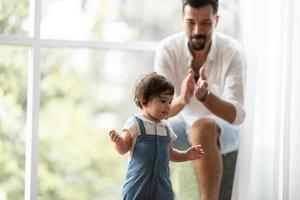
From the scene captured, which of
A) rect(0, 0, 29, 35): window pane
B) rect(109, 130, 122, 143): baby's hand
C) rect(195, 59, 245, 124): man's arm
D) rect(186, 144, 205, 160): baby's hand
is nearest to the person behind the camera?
A: rect(109, 130, 122, 143): baby's hand

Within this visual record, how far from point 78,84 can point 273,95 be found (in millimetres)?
702

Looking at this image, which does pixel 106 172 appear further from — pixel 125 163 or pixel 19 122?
pixel 19 122

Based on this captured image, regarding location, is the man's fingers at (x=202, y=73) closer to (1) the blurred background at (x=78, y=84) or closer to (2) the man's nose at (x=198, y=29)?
(2) the man's nose at (x=198, y=29)

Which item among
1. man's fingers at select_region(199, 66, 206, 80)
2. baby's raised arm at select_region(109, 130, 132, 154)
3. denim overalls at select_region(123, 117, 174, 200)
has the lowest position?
denim overalls at select_region(123, 117, 174, 200)

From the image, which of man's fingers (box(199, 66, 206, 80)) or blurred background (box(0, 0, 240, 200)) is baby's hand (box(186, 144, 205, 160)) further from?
blurred background (box(0, 0, 240, 200))

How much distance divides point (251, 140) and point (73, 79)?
0.68m

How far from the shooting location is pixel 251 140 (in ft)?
6.93

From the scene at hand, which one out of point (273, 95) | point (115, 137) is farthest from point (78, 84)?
point (273, 95)

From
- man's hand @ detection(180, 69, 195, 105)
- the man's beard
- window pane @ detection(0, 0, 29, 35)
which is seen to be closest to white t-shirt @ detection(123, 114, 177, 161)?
man's hand @ detection(180, 69, 195, 105)

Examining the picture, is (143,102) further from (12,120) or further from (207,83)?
(12,120)

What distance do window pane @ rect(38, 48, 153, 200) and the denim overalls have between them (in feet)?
1.67

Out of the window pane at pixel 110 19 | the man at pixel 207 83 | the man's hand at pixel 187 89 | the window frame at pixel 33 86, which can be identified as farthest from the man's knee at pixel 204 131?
the window frame at pixel 33 86

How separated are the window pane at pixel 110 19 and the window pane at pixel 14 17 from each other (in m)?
0.07

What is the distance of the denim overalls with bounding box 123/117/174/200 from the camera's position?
1744 millimetres
